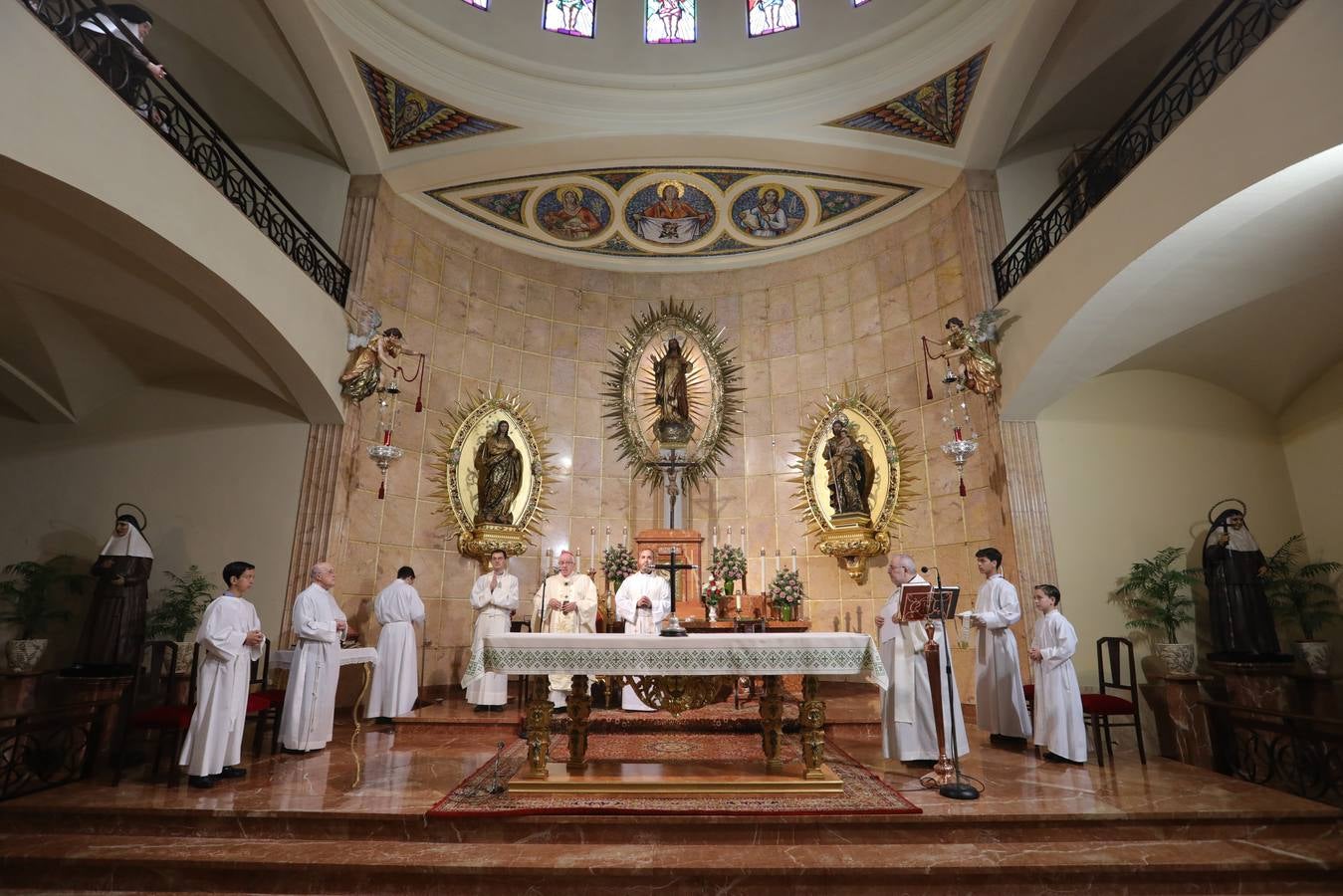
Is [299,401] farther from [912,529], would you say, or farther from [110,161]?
[912,529]

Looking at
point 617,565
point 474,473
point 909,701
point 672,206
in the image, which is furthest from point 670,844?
point 672,206

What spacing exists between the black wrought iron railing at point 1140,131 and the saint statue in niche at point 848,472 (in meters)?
2.51

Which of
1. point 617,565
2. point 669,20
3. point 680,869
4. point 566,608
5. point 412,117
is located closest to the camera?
point 680,869

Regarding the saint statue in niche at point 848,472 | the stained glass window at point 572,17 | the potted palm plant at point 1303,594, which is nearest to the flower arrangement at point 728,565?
the saint statue in niche at point 848,472

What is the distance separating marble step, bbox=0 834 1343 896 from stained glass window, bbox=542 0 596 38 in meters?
10.1

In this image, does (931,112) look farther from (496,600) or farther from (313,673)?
(313,673)

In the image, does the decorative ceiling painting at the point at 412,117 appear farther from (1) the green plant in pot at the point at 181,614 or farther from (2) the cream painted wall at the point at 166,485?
(1) the green plant in pot at the point at 181,614

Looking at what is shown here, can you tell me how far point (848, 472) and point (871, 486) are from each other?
469 millimetres

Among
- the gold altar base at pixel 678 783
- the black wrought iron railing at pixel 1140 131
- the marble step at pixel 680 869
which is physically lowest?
the marble step at pixel 680 869

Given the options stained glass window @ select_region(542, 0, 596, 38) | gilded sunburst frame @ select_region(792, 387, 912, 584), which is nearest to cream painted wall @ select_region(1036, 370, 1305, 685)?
gilded sunburst frame @ select_region(792, 387, 912, 584)

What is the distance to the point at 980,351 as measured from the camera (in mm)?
8383

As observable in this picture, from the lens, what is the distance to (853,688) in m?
9.52

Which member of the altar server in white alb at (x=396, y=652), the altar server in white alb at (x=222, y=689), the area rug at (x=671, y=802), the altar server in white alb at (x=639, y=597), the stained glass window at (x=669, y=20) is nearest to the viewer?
the area rug at (x=671, y=802)

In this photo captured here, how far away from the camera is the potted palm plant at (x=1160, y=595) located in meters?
7.45
